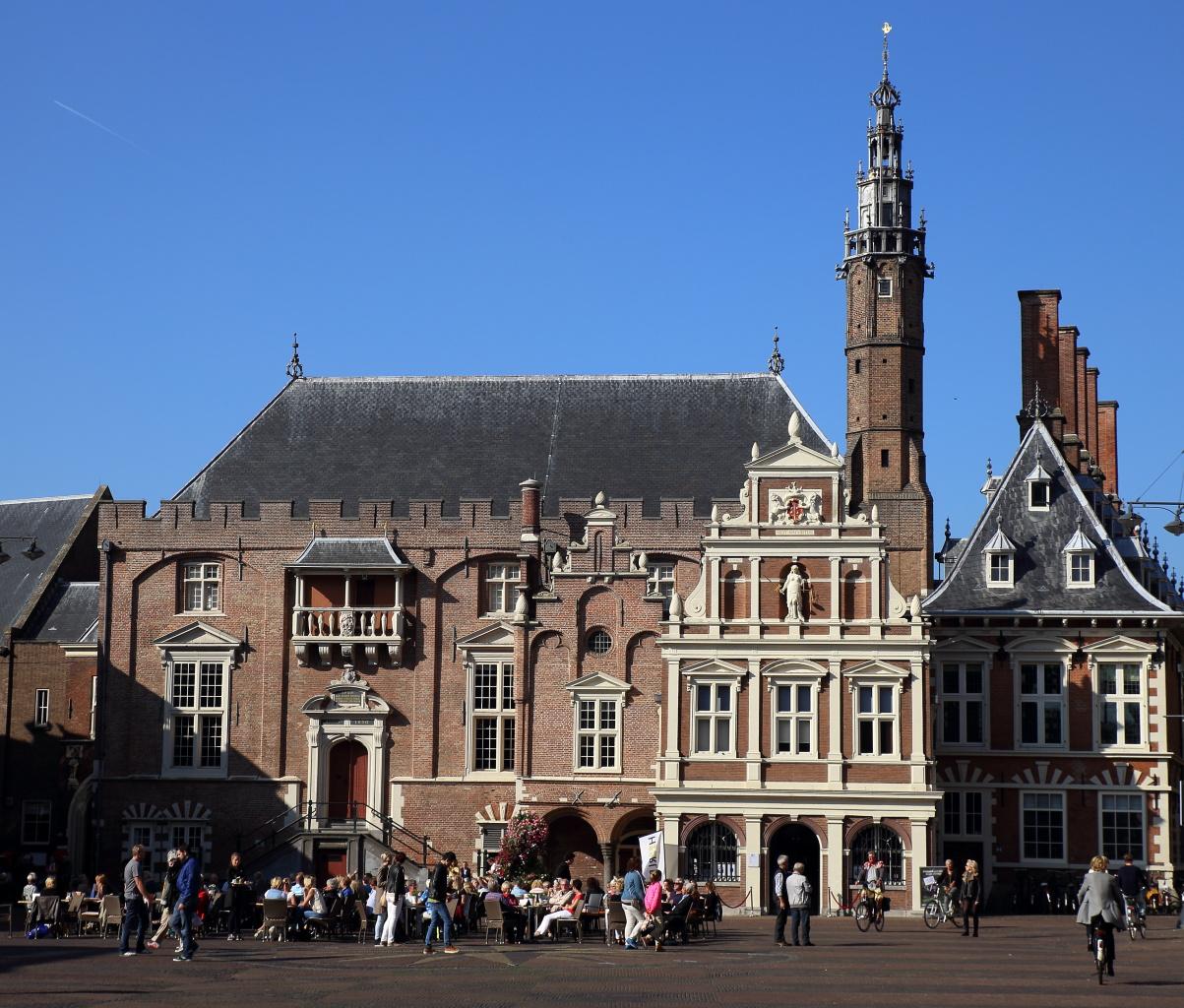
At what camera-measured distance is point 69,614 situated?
66312 millimetres

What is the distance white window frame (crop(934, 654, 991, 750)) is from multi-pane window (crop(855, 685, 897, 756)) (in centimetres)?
440

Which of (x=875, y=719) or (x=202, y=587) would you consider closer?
(x=875, y=719)

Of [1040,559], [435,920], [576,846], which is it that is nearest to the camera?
[435,920]

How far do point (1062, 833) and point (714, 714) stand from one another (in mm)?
10438

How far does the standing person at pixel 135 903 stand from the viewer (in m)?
30.6

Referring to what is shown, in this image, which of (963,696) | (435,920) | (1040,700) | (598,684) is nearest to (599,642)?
(598,684)

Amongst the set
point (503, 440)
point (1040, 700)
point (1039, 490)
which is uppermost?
point (503, 440)

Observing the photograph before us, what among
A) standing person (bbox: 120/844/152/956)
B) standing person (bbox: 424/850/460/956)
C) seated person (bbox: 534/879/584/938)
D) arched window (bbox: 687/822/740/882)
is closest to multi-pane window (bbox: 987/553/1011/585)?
arched window (bbox: 687/822/740/882)

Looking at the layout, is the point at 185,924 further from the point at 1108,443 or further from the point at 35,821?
the point at 1108,443

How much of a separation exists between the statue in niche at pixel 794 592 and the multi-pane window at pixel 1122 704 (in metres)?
9.21

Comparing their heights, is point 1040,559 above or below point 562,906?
above

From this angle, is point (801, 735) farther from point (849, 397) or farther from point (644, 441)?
point (849, 397)

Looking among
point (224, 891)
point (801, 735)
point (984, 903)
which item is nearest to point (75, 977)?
point (224, 891)

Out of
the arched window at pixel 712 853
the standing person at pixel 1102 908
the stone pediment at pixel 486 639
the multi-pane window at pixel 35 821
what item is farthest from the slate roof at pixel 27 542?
the standing person at pixel 1102 908
